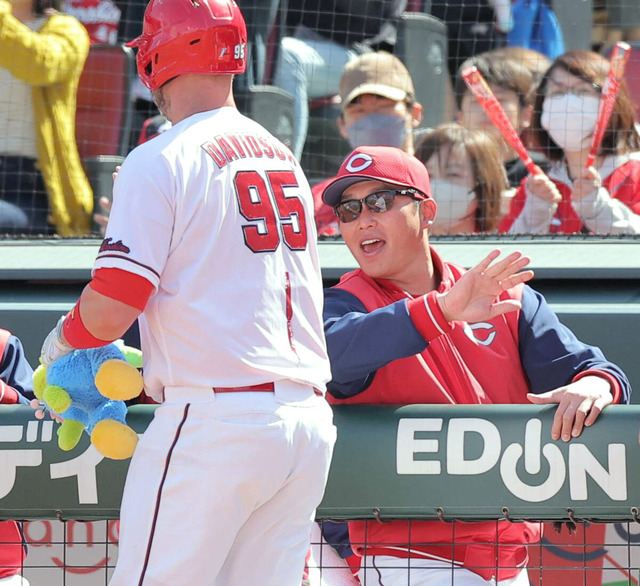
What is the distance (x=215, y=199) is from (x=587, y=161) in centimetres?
270

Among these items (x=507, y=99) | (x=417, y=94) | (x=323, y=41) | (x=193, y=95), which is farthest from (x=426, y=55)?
(x=193, y=95)

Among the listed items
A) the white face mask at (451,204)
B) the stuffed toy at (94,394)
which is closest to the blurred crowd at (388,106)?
the white face mask at (451,204)

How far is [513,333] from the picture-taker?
265cm

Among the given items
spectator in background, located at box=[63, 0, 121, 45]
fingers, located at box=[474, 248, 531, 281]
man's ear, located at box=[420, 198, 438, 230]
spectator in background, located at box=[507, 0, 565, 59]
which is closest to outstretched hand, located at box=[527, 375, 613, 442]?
fingers, located at box=[474, 248, 531, 281]

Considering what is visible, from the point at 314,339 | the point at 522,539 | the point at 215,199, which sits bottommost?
the point at 522,539

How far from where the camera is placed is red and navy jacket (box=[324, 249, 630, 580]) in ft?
7.81

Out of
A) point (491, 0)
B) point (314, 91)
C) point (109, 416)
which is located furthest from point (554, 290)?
point (491, 0)

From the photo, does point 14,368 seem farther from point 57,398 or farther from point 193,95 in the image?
point 193,95

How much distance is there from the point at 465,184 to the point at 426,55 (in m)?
1.30

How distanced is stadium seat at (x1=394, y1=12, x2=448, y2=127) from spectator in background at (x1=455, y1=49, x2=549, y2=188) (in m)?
0.12

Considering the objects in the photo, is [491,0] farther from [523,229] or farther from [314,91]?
[523,229]

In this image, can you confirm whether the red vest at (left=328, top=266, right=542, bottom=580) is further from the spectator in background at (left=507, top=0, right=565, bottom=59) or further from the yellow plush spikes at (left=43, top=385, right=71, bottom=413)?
the spectator in background at (left=507, top=0, right=565, bottom=59)

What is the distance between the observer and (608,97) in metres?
4.29

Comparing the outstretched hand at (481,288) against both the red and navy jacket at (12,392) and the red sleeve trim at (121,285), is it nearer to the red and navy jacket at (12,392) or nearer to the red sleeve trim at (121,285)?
the red sleeve trim at (121,285)
